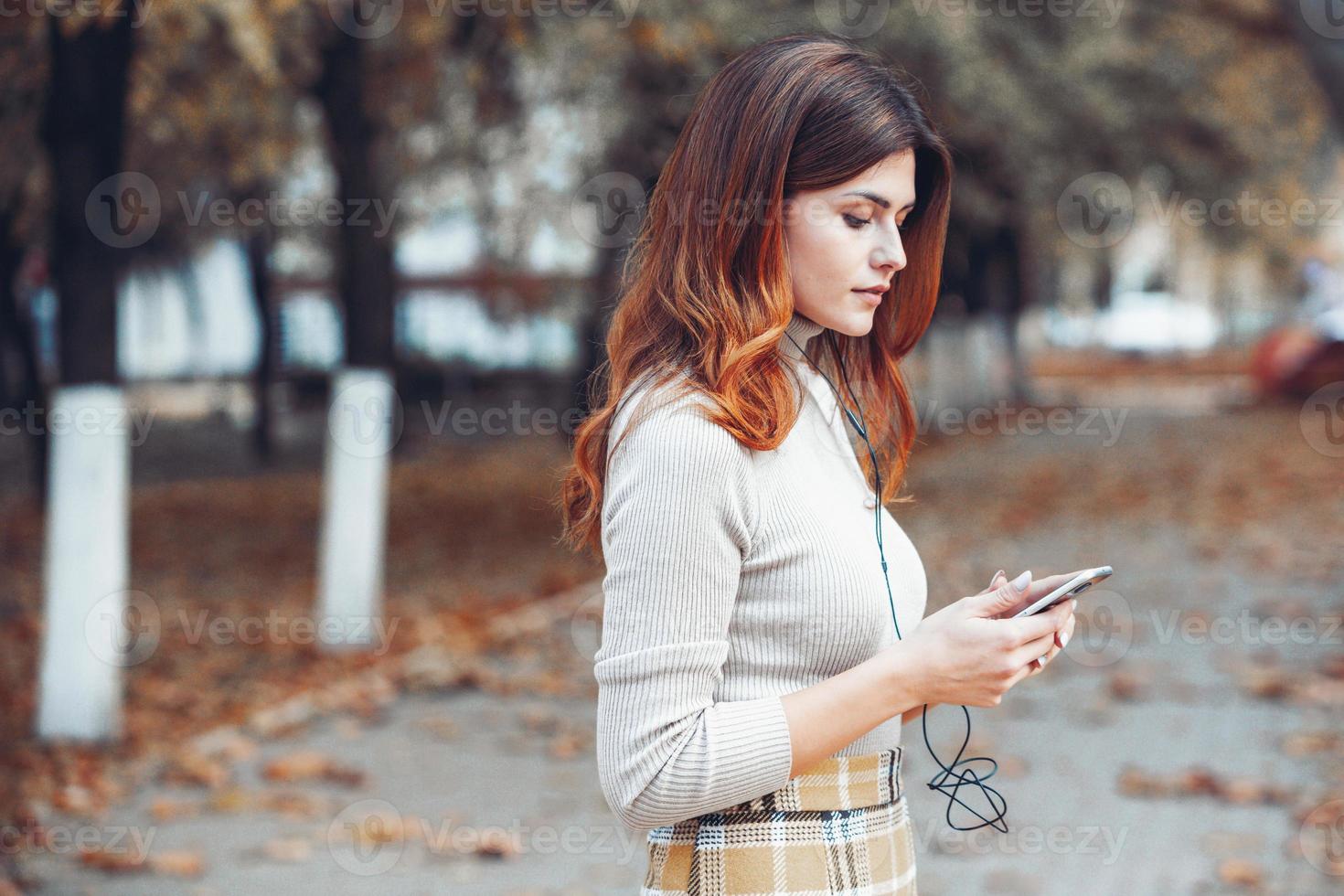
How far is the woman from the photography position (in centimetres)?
169

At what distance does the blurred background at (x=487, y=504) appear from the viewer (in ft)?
17.4

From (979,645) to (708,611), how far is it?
0.31 m

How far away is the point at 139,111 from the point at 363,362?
1.97m

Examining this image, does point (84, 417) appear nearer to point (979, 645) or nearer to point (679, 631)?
point (679, 631)

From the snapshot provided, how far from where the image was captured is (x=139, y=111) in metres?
8.67

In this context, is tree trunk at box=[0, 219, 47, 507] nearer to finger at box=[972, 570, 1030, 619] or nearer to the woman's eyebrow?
the woman's eyebrow

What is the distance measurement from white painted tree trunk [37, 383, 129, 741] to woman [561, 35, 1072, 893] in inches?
195

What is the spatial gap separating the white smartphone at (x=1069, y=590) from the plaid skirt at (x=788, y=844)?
13.3 inches

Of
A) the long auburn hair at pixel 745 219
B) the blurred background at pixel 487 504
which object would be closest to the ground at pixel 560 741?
the blurred background at pixel 487 504

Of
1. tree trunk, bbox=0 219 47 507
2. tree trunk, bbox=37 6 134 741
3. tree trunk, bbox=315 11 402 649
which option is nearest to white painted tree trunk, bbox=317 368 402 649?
tree trunk, bbox=315 11 402 649

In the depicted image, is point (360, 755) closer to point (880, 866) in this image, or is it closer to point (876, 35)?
point (880, 866)

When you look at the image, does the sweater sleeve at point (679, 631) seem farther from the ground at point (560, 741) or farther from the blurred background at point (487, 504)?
the ground at point (560, 741)

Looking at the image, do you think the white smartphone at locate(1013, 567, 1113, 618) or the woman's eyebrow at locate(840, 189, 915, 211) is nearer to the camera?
the white smartphone at locate(1013, 567, 1113, 618)

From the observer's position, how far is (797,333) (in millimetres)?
1966
